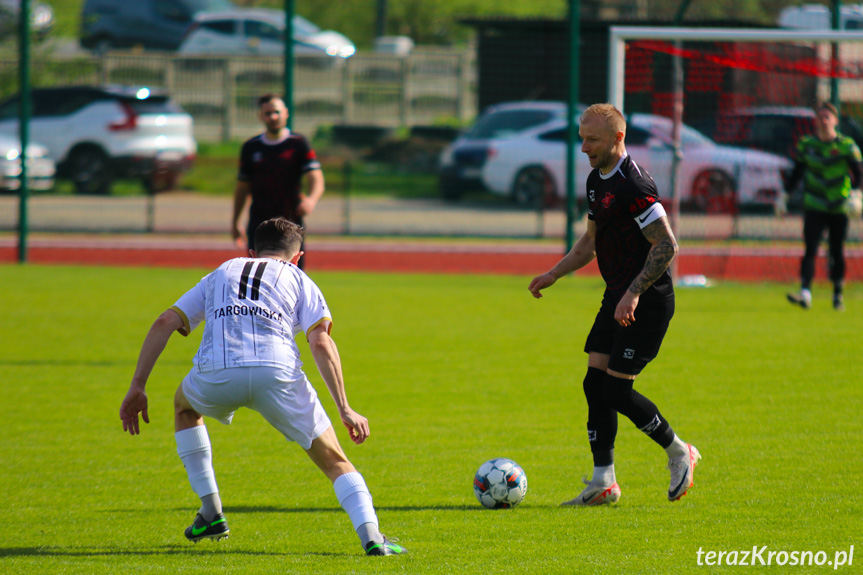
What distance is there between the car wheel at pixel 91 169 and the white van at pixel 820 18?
41.6 ft

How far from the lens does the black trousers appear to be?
422 inches

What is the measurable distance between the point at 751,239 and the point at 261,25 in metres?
14.0

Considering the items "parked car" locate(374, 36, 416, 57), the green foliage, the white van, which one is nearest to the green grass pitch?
the white van

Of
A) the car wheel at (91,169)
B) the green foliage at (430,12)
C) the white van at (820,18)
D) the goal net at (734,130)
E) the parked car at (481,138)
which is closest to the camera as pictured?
the goal net at (734,130)

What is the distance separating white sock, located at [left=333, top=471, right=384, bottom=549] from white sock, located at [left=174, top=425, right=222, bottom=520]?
2.02ft

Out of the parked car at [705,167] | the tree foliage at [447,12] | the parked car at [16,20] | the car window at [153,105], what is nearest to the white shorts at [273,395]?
the parked car at [705,167]

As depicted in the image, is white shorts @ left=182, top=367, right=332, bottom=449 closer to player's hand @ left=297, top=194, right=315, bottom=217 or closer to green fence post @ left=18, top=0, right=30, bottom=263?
player's hand @ left=297, top=194, right=315, bottom=217

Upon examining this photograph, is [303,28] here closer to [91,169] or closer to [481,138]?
[91,169]

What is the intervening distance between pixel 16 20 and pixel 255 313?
16.9m

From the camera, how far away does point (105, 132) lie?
19.8 metres

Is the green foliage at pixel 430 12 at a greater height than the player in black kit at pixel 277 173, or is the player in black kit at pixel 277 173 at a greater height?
the green foliage at pixel 430 12

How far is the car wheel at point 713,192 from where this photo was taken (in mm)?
14148

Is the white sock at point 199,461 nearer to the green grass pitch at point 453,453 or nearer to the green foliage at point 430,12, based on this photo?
the green grass pitch at point 453,453

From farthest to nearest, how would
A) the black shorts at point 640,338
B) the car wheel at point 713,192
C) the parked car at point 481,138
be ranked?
1. the parked car at point 481,138
2. the car wheel at point 713,192
3. the black shorts at point 640,338
